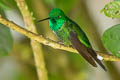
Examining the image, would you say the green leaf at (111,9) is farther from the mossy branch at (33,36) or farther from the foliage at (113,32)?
the mossy branch at (33,36)

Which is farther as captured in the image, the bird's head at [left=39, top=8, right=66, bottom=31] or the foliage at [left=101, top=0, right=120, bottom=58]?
the bird's head at [left=39, top=8, right=66, bottom=31]

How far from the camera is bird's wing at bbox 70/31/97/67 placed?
1.58 m

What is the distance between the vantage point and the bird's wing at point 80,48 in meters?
1.58

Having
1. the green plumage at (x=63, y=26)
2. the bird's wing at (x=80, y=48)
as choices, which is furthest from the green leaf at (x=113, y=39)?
the green plumage at (x=63, y=26)

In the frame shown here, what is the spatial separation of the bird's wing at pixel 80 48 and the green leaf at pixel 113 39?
185 millimetres

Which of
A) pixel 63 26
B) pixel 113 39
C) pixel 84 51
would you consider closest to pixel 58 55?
pixel 63 26

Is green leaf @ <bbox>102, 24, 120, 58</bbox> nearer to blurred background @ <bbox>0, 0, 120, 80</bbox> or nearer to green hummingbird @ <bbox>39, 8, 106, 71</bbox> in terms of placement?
green hummingbird @ <bbox>39, 8, 106, 71</bbox>

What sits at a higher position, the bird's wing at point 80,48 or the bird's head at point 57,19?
the bird's head at point 57,19

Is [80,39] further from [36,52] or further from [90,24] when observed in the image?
[90,24]

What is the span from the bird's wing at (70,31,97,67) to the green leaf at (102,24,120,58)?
0.19m

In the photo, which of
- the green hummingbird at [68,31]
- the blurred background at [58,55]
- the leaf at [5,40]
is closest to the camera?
the leaf at [5,40]

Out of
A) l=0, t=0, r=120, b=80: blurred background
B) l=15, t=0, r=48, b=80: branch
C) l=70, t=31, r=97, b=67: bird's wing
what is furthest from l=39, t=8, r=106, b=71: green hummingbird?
l=0, t=0, r=120, b=80: blurred background

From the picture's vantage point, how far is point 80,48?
5.33ft

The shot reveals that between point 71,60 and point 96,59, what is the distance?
105 centimetres
